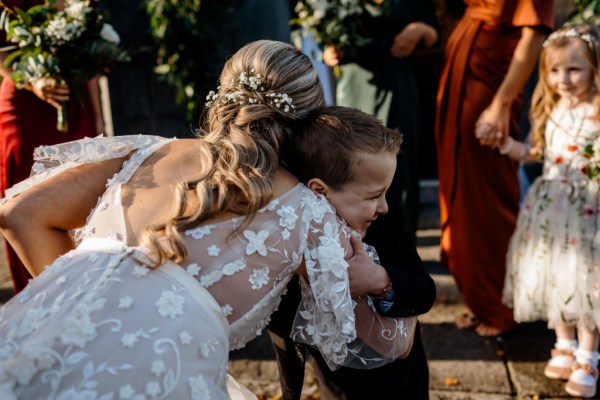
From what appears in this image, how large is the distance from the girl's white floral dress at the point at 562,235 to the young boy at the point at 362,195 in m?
1.16

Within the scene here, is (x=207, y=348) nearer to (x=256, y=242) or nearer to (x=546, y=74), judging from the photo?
(x=256, y=242)

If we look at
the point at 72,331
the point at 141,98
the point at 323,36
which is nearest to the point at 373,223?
the point at 72,331

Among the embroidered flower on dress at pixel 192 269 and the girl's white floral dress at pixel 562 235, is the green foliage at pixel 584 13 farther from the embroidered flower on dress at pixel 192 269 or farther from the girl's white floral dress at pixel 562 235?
the embroidered flower on dress at pixel 192 269

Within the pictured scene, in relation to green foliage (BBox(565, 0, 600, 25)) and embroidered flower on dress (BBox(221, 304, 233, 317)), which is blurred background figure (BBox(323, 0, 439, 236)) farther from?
embroidered flower on dress (BBox(221, 304, 233, 317))

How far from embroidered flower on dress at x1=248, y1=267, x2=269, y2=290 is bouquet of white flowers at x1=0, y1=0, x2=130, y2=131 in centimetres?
196

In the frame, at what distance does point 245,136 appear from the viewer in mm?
1759

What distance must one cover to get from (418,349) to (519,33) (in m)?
1.89

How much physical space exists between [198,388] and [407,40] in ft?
8.58

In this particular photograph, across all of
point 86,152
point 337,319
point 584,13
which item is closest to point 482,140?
point 584,13

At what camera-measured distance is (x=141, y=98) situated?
6.16 meters

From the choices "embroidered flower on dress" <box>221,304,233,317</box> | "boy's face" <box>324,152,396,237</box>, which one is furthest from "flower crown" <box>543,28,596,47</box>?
"embroidered flower on dress" <box>221,304,233,317</box>

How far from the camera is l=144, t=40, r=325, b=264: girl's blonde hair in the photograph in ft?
5.19

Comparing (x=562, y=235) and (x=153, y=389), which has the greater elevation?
(x=153, y=389)

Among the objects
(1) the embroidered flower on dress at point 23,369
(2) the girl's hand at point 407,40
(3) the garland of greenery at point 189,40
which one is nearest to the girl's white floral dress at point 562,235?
(2) the girl's hand at point 407,40
